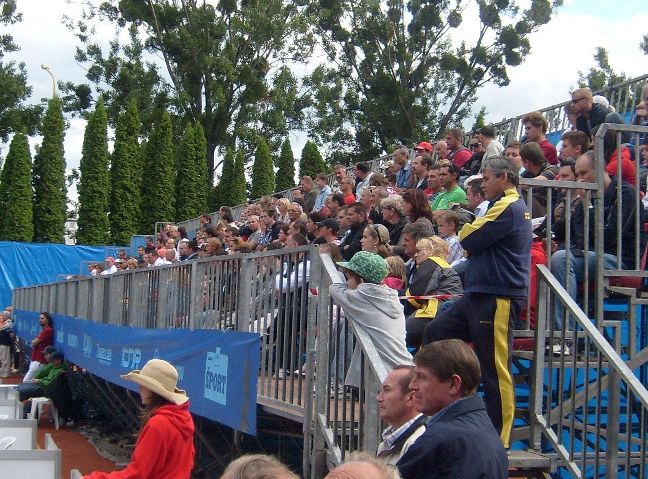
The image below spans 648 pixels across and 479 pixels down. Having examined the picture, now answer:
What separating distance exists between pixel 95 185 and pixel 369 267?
35.1 meters

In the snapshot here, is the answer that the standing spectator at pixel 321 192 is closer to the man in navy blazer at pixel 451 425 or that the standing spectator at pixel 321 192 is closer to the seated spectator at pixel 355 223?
the seated spectator at pixel 355 223

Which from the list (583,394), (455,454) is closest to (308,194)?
(583,394)

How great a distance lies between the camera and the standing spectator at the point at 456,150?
546 inches

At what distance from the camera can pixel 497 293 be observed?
597 cm

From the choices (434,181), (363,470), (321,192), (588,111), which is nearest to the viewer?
(363,470)

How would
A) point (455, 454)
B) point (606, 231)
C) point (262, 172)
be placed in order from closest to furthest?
1. point (455, 454)
2. point (606, 231)
3. point (262, 172)

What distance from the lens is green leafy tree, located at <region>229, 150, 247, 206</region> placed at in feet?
143

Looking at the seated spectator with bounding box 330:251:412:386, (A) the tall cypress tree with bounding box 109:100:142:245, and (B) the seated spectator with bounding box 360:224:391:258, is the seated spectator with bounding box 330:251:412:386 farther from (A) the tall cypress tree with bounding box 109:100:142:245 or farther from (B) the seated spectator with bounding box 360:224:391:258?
(A) the tall cypress tree with bounding box 109:100:142:245

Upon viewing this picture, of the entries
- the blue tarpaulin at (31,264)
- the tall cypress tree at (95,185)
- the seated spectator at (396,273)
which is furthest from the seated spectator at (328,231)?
the tall cypress tree at (95,185)

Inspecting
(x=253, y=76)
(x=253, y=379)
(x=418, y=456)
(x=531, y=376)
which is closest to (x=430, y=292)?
(x=531, y=376)

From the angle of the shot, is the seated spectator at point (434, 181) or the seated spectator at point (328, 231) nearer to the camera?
the seated spectator at point (328, 231)

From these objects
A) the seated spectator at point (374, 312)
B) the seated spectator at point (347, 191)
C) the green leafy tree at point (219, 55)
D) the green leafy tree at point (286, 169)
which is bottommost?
the seated spectator at point (374, 312)

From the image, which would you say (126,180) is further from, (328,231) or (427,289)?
(427,289)

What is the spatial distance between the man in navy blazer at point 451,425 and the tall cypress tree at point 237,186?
130 ft
